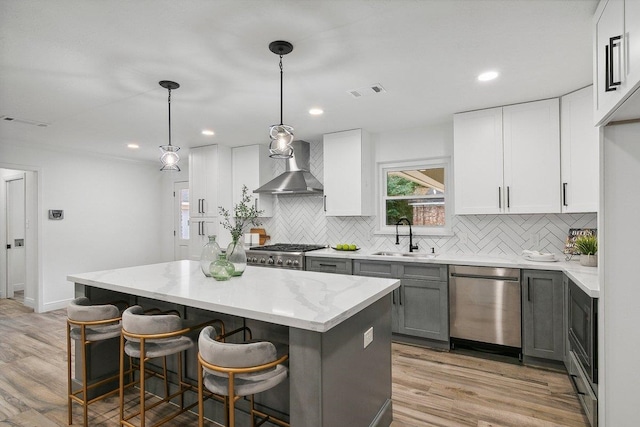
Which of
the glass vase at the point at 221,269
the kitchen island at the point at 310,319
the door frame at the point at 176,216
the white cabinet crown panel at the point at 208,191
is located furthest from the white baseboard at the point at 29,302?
the glass vase at the point at 221,269

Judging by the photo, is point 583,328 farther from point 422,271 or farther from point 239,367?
point 239,367

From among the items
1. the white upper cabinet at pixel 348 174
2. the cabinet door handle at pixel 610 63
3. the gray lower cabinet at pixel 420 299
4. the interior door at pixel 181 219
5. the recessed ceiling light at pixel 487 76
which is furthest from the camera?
the interior door at pixel 181 219

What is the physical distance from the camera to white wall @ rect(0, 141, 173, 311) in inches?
211

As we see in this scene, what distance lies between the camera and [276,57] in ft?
8.12

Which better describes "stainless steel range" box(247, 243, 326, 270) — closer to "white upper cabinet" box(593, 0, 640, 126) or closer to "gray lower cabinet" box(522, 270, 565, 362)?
"gray lower cabinet" box(522, 270, 565, 362)

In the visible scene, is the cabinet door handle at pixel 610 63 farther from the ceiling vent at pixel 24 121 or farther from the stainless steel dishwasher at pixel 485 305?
the ceiling vent at pixel 24 121

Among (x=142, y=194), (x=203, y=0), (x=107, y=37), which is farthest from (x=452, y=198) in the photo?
(x=142, y=194)

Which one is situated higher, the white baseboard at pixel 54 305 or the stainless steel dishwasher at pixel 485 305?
the stainless steel dishwasher at pixel 485 305

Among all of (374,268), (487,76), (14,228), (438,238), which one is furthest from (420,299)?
(14,228)

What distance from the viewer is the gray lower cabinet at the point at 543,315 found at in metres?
3.03

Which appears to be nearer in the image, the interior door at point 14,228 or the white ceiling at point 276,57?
the white ceiling at point 276,57

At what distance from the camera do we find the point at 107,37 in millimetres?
2186

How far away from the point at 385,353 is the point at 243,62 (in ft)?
7.59

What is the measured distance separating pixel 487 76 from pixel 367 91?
0.99 m
